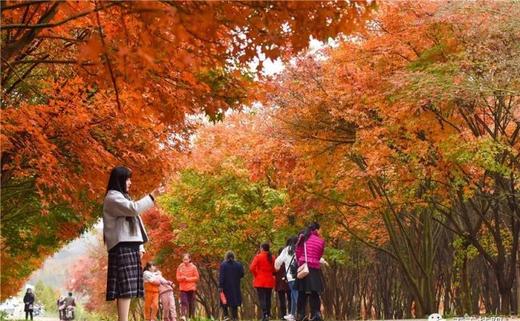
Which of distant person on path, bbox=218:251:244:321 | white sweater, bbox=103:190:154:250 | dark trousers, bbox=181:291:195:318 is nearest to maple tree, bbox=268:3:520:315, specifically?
distant person on path, bbox=218:251:244:321

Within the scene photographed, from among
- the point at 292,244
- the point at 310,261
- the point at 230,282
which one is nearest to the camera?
the point at 310,261

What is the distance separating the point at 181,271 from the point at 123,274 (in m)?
9.47

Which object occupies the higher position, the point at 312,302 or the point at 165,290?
the point at 165,290

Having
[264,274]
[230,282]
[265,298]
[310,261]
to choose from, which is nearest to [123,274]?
[310,261]

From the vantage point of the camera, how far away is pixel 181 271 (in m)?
17.6

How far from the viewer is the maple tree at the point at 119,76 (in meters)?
5.95

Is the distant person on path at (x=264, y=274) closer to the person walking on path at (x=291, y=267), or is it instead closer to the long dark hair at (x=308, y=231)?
the person walking on path at (x=291, y=267)

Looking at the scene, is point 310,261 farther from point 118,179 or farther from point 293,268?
point 118,179

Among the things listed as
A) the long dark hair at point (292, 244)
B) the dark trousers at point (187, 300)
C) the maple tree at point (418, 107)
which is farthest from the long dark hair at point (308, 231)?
the dark trousers at point (187, 300)

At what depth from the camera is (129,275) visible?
821 centimetres

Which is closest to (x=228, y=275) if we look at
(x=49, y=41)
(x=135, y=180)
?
(x=135, y=180)

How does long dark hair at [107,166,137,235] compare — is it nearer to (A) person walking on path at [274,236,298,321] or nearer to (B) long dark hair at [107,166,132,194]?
(B) long dark hair at [107,166,132,194]

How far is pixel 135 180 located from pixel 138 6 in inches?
437

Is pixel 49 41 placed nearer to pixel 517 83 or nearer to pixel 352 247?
pixel 517 83
